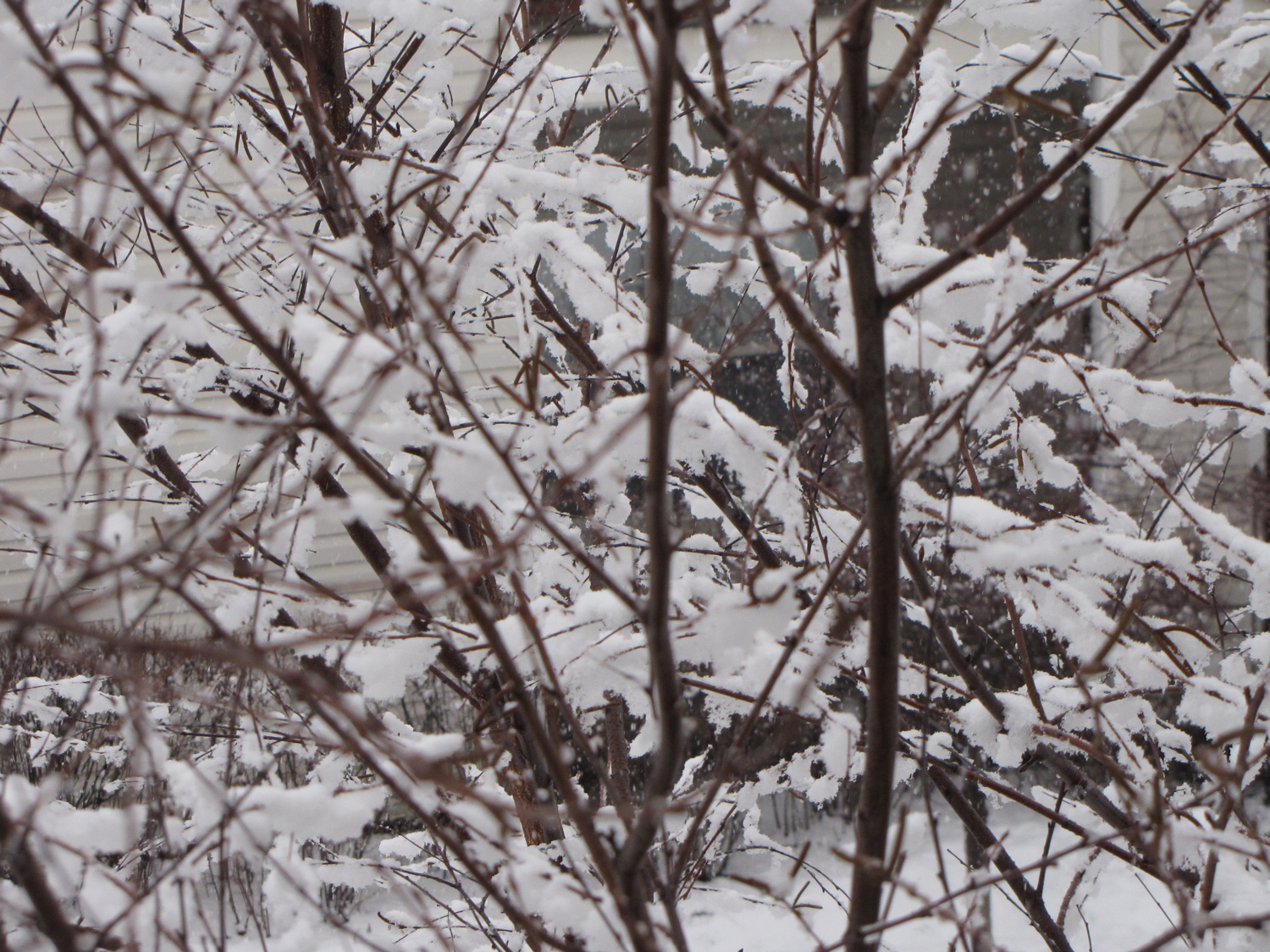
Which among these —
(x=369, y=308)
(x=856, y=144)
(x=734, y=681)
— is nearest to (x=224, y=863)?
(x=734, y=681)

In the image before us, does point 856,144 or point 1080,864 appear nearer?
point 856,144

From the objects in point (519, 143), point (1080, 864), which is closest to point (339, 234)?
point (519, 143)

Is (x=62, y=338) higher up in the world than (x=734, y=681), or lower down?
higher up

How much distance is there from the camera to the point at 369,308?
195 centimetres

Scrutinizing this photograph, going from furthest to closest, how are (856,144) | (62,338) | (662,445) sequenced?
(62,338), (856,144), (662,445)

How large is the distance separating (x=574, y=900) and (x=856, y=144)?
33.9 inches

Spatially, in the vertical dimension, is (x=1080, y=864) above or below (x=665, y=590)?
above

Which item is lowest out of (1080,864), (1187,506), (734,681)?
(1080,864)

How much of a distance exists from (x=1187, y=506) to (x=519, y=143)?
179 centimetres

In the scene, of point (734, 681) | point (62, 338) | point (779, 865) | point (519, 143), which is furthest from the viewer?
point (779, 865)

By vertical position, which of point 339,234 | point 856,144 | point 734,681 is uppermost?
point 339,234

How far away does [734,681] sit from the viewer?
1671 millimetres

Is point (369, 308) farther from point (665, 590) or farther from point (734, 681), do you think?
point (665, 590)

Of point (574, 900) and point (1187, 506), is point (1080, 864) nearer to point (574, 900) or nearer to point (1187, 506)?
point (1187, 506)
